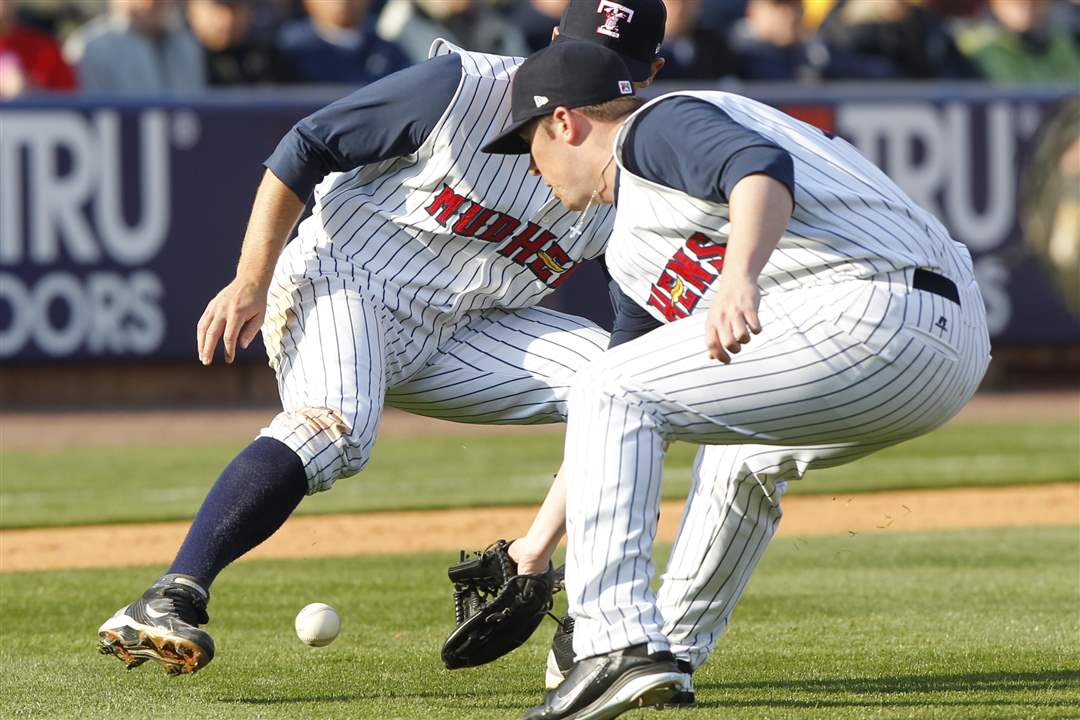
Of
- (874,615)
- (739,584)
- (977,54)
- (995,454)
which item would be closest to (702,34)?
(977,54)

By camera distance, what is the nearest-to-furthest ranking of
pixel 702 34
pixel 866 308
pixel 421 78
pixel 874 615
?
1. pixel 866 308
2. pixel 421 78
3. pixel 874 615
4. pixel 702 34

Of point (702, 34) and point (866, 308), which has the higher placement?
point (866, 308)

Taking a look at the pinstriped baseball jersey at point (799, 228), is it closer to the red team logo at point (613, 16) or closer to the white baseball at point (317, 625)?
the red team logo at point (613, 16)

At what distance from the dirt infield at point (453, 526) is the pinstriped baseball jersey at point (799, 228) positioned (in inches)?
119

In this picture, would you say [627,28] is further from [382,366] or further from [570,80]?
[382,366]

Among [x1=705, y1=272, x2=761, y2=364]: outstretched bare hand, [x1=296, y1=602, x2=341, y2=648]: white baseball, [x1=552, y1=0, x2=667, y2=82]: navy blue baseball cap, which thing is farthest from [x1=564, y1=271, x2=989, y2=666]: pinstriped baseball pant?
[x1=296, y1=602, x2=341, y2=648]: white baseball

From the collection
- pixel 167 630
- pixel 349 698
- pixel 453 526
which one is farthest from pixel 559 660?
pixel 453 526

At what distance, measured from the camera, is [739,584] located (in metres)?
3.74

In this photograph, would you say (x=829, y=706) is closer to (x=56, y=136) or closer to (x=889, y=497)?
(x=889, y=497)

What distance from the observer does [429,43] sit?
1145 cm

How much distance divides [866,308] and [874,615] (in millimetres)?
1944

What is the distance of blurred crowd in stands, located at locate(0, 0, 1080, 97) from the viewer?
10.9 metres

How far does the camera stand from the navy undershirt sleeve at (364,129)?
397cm

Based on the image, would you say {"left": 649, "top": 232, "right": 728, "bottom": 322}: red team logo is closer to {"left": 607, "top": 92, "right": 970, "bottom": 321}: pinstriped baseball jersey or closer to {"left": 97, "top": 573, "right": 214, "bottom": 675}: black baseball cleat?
{"left": 607, "top": 92, "right": 970, "bottom": 321}: pinstriped baseball jersey
